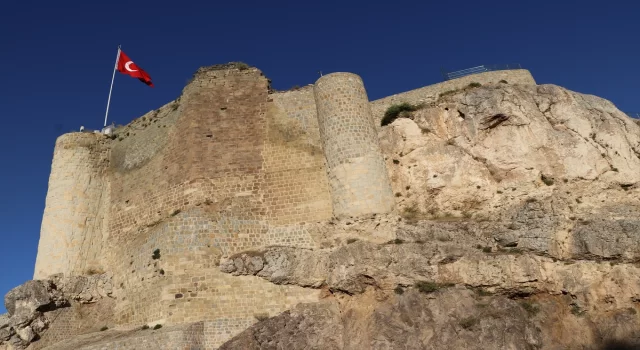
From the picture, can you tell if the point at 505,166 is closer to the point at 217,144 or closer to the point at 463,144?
the point at 463,144

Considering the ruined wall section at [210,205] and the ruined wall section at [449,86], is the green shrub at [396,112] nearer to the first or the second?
the ruined wall section at [449,86]

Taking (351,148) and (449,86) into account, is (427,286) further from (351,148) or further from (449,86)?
(449,86)

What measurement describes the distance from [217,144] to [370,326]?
28.3 feet

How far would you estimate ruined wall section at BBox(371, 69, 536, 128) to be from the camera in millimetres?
20828

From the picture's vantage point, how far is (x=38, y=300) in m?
17.6

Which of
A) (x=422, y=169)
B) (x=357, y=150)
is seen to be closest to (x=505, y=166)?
(x=422, y=169)

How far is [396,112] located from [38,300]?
47.5 ft

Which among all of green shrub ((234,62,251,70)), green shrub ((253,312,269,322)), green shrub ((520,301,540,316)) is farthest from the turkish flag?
green shrub ((520,301,540,316))

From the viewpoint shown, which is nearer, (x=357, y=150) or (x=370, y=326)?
(x=370, y=326)

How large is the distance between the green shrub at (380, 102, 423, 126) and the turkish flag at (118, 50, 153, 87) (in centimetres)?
1098

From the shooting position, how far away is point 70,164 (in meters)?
21.2

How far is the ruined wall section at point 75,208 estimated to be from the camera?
19.5m

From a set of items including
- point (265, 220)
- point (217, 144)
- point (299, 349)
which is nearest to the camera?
point (299, 349)

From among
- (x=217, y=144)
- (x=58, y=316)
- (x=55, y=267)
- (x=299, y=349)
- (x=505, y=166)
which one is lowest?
(x=299, y=349)
